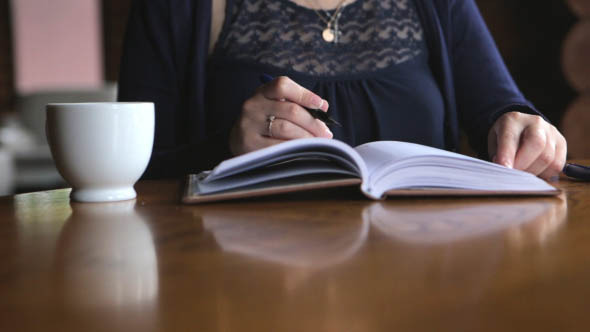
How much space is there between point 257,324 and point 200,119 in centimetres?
95

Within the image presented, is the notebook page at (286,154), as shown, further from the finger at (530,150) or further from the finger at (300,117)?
the finger at (530,150)

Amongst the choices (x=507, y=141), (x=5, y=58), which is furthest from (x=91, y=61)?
(x=507, y=141)

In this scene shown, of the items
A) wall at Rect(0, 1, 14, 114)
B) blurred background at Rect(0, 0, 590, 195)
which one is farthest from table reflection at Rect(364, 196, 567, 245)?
wall at Rect(0, 1, 14, 114)

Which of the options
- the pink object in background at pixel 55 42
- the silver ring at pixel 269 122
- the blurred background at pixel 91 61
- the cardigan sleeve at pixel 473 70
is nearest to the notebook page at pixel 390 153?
the silver ring at pixel 269 122

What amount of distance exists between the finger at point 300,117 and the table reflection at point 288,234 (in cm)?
20

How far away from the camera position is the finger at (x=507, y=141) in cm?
77

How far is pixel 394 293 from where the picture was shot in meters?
0.31

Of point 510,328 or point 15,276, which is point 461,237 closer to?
point 510,328

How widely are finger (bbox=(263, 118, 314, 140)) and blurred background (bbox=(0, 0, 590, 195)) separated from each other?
7.26ft

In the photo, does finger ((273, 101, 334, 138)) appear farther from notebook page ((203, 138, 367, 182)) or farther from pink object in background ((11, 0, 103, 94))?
pink object in background ((11, 0, 103, 94))

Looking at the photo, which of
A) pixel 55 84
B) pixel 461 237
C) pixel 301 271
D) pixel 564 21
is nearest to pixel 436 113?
pixel 461 237

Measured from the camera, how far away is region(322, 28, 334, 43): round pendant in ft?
3.92

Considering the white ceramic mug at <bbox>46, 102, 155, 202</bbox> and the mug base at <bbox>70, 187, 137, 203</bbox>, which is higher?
the white ceramic mug at <bbox>46, 102, 155, 202</bbox>

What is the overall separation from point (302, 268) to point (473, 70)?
3.40 feet
